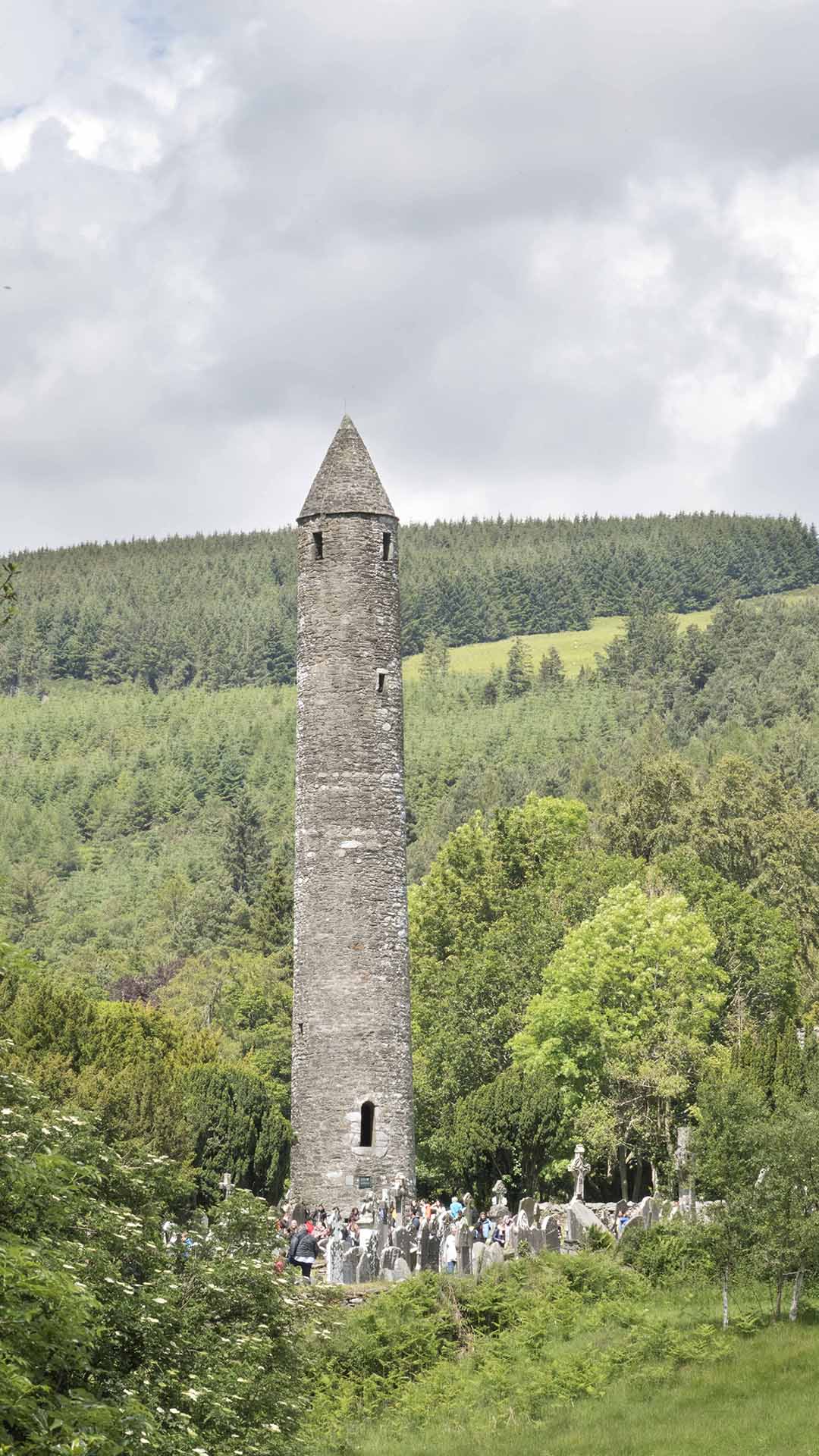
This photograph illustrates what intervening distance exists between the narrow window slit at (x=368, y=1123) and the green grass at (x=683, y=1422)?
11.9 metres

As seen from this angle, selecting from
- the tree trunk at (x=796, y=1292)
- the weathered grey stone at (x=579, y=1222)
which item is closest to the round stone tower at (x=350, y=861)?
the weathered grey stone at (x=579, y=1222)

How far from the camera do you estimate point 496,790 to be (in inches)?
4739

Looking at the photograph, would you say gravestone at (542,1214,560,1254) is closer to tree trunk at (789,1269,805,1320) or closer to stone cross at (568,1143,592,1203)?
stone cross at (568,1143,592,1203)

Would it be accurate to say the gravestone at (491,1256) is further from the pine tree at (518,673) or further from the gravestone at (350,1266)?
the pine tree at (518,673)

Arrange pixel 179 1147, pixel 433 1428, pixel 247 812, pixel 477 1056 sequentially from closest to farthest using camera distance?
pixel 433 1428, pixel 179 1147, pixel 477 1056, pixel 247 812

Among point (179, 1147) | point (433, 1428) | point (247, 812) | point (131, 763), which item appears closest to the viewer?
point (433, 1428)

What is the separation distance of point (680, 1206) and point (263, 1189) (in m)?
9.74

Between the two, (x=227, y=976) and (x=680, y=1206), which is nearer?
(x=680, y=1206)

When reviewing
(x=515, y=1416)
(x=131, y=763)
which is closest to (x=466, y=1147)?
(x=515, y=1416)

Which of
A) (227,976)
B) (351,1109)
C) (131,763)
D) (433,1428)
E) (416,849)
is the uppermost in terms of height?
(131,763)

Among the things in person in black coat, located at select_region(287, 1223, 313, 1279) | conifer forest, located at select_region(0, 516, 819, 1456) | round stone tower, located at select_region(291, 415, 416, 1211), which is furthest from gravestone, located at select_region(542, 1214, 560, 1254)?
round stone tower, located at select_region(291, 415, 416, 1211)

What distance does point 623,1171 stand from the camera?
45.8m

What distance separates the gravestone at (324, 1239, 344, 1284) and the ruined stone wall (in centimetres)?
502

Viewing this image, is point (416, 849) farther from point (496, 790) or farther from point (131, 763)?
point (131, 763)
